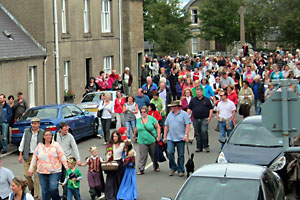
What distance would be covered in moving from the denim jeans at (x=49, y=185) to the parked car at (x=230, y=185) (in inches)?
147

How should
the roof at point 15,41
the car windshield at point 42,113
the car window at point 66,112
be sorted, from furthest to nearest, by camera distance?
1. the roof at point 15,41
2. the car window at point 66,112
3. the car windshield at point 42,113

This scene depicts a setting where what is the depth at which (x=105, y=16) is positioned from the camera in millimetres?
38375

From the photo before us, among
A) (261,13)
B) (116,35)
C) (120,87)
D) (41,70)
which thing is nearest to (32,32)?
(41,70)

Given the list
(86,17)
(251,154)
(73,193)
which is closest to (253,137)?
(251,154)

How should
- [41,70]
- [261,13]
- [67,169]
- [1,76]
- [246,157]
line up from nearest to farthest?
[67,169]
[246,157]
[1,76]
[41,70]
[261,13]

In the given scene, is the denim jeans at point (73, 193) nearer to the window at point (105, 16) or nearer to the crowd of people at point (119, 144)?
the crowd of people at point (119, 144)

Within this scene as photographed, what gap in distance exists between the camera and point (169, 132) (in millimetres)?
16156

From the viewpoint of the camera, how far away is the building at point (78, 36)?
29.9 m

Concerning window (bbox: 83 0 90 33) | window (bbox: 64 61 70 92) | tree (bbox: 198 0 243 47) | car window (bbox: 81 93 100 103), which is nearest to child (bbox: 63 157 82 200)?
car window (bbox: 81 93 100 103)

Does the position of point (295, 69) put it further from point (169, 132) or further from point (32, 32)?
point (169, 132)

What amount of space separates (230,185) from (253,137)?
537 centimetres

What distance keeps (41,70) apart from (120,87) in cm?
369

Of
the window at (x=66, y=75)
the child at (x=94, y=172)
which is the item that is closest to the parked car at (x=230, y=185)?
the child at (x=94, y=172)

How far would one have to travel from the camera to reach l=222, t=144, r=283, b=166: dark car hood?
45.8 feet
